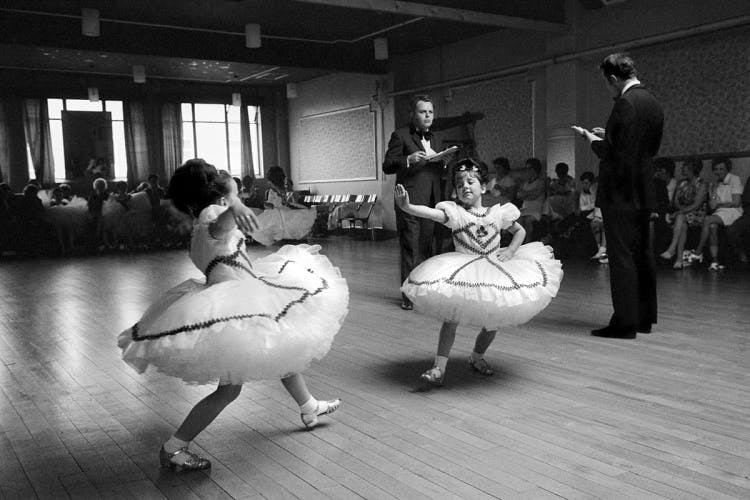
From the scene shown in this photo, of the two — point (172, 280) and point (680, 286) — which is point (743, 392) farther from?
point (172, 280)

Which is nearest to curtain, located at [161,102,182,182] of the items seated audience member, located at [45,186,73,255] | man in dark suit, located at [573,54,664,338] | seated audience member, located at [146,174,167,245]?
seated audience member, located at [146,174,167,245]

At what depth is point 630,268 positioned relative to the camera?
4.24 meters

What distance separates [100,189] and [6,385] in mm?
8941

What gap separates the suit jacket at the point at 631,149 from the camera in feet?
13.6

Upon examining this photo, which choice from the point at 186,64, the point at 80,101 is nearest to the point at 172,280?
the point at 186,64

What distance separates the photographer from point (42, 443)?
2.67 metres

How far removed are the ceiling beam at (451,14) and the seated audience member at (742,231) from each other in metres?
3.57

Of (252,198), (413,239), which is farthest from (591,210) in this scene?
(252,198)

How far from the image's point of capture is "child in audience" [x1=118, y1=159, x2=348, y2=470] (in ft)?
7.16

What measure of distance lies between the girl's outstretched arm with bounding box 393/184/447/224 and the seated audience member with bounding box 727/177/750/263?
520 centimetres

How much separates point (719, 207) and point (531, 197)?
2.41 meters

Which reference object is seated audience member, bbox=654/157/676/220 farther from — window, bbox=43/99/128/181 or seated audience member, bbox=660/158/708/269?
window, bbox=43/99/128/181

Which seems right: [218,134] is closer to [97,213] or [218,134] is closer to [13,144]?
[13,144]

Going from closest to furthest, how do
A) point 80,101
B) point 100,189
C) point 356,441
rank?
point 356,441, point 100,189, point 80,101
